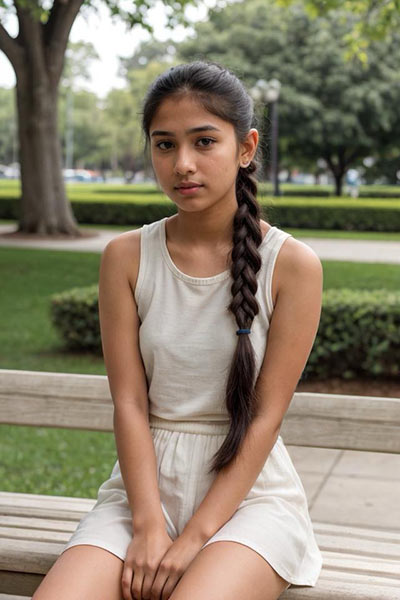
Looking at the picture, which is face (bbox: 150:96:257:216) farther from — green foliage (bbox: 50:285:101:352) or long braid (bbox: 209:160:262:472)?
green foliage (bbox: 50:285:101:352)

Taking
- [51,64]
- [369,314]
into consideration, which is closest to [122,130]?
[51,64]

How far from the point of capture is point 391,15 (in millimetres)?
12406

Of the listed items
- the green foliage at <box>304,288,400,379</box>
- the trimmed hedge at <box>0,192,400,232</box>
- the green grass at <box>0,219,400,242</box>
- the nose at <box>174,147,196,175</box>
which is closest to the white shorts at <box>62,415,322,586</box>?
the nose at <box>174,147,196,175</box>

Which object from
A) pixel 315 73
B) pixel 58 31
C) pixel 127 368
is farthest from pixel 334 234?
pixel 127 368

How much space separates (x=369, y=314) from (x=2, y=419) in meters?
4.02

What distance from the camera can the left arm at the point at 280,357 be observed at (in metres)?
2.26

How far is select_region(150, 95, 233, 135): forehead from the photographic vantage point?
2305 mm

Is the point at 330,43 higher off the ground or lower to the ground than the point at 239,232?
higher

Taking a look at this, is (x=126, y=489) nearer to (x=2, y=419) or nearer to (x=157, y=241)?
(x=157, y=241)

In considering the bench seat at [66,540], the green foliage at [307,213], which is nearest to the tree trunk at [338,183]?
the green foliage at [307,213]

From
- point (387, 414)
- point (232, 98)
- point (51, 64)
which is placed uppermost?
point (51, 64)

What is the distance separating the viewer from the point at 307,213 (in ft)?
73.3

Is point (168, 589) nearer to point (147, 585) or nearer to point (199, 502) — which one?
point (147, 585)

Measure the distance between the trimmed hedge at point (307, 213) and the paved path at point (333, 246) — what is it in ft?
9.94
